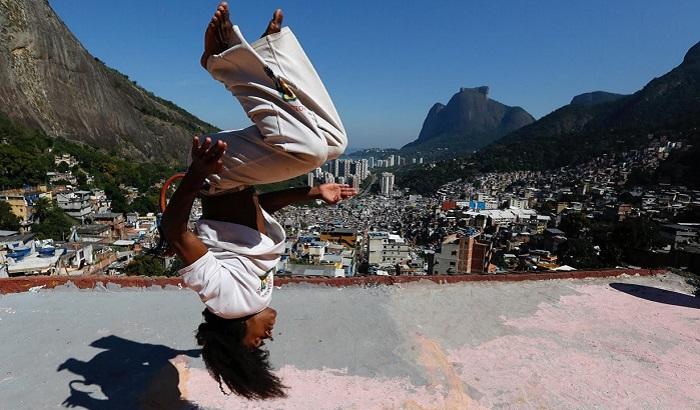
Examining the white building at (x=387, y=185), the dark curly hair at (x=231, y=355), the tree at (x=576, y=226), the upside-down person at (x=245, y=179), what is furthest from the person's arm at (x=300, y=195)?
the white building at (x=387, y=185)

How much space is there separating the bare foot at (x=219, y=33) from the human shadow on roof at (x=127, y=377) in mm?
2048

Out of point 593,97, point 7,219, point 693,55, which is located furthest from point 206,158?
point 593,97

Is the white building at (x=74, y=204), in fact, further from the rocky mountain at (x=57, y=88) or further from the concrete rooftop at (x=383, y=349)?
the concrete rooftop at (x=383, y=349)

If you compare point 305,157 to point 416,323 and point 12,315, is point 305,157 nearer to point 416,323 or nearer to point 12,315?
point 416,323

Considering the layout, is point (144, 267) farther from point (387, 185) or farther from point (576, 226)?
point (387, 185)

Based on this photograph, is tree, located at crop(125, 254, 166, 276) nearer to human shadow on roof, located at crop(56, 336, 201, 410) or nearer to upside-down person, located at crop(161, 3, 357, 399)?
human shadow on roof, located at crop(56, 336, 201, 410)

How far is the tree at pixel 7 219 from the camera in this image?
2300cm

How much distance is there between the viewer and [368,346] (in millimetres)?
3312

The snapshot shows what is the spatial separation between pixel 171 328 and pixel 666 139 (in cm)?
7751

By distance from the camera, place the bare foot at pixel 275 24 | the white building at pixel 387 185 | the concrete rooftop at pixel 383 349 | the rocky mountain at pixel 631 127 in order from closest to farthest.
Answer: the bare foot at pixel 275 24 → the concrete rooftop at pixel 383 349 → the rocky mountain at pixel 631 127 → the white building at pixel 387 185

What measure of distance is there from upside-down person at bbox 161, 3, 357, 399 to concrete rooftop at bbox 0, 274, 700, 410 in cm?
104

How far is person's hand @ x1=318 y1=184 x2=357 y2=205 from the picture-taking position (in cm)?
211

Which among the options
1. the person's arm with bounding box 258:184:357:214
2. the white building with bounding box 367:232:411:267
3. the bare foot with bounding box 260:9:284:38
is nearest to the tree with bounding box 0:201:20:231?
the white building with bounding box 367:232:411:267

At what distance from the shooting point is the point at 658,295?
456 cm
